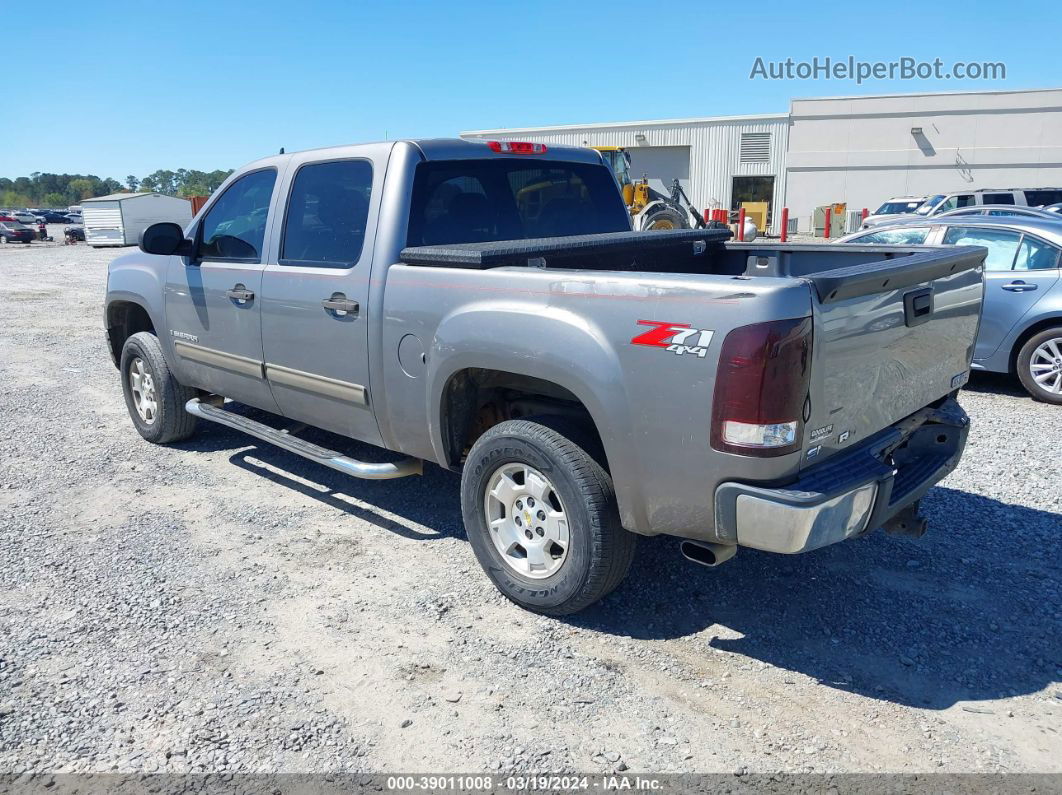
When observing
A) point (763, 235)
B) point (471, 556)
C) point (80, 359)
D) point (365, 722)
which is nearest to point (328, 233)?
point (471, 556)

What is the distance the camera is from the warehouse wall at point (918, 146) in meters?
36.6

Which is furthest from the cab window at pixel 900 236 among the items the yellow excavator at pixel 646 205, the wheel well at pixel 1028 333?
the yellow excavator at pixel 646 205

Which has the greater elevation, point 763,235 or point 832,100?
point 832,100

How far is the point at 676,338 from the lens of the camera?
2.95 m

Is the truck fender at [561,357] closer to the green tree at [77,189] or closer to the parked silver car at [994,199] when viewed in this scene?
the parked silver car at [994,199]

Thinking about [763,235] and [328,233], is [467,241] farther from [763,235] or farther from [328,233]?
[763,235]

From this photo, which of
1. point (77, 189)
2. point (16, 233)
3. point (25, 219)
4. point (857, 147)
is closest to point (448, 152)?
point (857, 147)

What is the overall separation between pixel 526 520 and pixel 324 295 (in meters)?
1.65

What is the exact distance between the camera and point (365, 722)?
304 cm

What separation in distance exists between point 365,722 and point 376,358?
1.78m

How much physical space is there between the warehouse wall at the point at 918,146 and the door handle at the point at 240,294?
3806 cm

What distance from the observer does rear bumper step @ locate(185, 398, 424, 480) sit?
169 inches

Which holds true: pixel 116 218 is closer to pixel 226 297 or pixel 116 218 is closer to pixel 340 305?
pixel 226 297

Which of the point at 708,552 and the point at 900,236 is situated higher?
the point at 900,236
